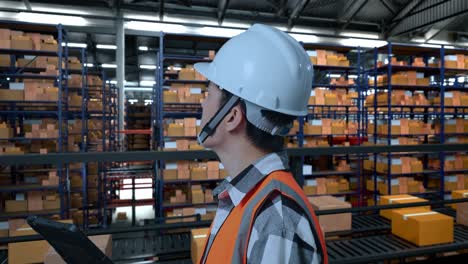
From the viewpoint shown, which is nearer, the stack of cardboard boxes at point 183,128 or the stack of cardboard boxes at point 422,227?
the stack of cardboard boxes at point 422,227

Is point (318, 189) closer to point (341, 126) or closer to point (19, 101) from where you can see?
point (341, 126)

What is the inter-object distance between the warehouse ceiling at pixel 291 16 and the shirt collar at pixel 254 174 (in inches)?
495

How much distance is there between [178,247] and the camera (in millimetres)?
1851

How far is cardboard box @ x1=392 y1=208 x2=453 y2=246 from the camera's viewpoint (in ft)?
6.01

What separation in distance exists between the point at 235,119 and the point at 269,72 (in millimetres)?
146

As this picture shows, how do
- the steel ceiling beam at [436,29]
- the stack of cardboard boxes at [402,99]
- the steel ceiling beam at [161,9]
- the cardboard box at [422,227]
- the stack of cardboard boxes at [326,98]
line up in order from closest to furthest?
1. the cardboard box at [422,227]
2. the stack of cardboard boxes at [326,98]
3. the stack of cardboard boxes at [402,99]
4. the steel ceiling beam at [161,9]
5. the steel ceiling beam at [436,29]

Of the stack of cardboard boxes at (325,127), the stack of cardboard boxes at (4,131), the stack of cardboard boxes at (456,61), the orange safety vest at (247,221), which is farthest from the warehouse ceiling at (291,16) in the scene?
the orange safety vest at (247,221)

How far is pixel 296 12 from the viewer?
1369 cm

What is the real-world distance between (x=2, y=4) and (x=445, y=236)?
45.8ft

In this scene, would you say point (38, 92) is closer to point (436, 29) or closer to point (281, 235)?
point (281, 235)

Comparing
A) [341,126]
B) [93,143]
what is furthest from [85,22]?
[341,126]

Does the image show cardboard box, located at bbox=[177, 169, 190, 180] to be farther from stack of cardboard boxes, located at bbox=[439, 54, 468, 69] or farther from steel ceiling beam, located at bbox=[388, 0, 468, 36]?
steel ceiling beam, located at bbox=[388, 0, 468, 36]

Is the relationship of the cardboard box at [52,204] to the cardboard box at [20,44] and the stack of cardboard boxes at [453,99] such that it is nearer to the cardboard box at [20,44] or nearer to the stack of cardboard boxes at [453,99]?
the cardboard box at [20,44]

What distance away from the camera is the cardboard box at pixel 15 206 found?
6.39m
